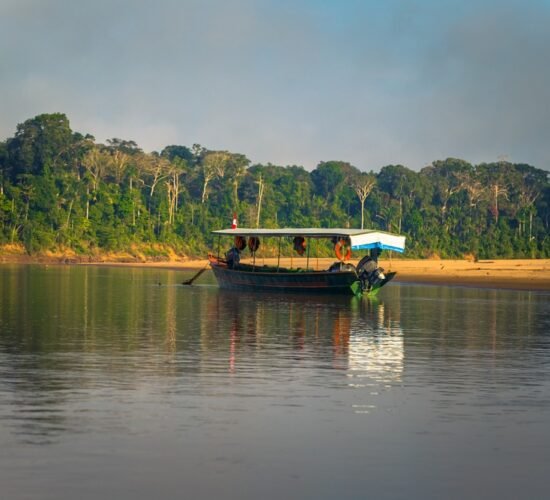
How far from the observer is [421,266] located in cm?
8788

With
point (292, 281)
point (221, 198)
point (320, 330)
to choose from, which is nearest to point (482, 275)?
point (292, 281)

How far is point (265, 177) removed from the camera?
138 m

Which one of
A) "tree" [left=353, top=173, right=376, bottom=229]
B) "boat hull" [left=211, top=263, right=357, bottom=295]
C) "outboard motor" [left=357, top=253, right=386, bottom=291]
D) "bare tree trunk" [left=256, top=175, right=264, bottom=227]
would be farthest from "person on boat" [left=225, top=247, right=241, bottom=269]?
"tree" [left=353, top=173, right=376, bottom=229]

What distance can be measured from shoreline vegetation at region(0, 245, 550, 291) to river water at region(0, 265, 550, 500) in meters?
24.3

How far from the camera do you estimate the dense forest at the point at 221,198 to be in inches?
4321

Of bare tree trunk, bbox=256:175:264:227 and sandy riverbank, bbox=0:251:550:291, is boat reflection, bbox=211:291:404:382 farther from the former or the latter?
bare tree trunk, bbox=256:175:264:227

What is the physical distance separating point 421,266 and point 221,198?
49.6 meters

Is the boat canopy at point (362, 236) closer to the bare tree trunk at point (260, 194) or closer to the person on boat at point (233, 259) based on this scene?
the person on boat at point (233, 259)

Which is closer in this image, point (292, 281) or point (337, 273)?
point (337, 273)

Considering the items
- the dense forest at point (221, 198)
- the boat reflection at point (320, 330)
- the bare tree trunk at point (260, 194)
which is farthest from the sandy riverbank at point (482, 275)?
the bare tree trunk at point (260, 194)

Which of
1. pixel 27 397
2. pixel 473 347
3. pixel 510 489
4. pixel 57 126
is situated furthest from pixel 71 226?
pixel 510 489

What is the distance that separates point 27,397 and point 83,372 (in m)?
3.25

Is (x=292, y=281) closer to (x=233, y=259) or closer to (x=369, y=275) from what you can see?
(x=369, y=275)

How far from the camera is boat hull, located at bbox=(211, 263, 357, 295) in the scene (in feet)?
160
